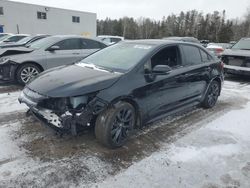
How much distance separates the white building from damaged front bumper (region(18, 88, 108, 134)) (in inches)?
1230

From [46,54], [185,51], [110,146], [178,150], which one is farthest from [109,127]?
[46,54]

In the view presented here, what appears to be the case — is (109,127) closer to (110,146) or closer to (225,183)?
(110,146)

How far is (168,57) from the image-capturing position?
13.6 feet

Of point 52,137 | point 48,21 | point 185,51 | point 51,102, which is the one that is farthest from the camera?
point 48,21

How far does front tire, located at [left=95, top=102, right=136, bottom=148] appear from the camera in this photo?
10.3 feet

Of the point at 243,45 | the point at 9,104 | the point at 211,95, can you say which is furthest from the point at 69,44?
the point at 243,45

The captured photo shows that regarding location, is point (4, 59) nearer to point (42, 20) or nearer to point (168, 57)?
point (168, 57)

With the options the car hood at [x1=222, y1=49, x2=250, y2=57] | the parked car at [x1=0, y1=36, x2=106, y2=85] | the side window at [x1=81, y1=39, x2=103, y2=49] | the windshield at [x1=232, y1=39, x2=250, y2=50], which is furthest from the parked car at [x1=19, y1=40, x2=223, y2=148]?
the windshield at [x1=232, y1=39, x2=250, y2=50]

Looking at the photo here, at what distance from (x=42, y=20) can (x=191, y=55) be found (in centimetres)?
3266

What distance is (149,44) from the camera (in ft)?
13.4

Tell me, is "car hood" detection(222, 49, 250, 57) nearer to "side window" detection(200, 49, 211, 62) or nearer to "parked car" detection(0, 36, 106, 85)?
"side window" detection(200, 49, 211, 62)

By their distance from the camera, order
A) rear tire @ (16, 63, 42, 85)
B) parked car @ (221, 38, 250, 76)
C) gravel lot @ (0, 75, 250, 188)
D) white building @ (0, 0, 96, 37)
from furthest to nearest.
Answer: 1. white building @ (0, 0, 96, 37)
2. parked car @ (221, 38, 250, 76)
3. rear tire @ (16, 63, 42, 85)
4. gravel lot @ (0, 75, 250, 188)

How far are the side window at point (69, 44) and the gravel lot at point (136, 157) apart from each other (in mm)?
3094

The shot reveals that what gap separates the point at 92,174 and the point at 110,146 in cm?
60
